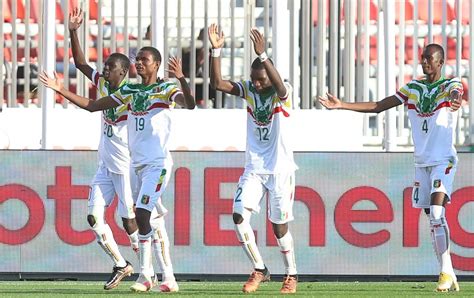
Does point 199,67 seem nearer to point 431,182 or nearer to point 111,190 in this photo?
point 111,190

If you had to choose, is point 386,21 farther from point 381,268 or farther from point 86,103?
point 86,103

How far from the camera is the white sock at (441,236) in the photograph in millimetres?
12484

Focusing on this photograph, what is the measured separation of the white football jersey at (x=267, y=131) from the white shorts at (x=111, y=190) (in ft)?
3.98

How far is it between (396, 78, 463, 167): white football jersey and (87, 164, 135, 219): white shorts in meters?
2.47

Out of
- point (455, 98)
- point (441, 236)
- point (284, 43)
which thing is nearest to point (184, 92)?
point (455, 98)

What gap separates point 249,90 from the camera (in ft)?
40.1

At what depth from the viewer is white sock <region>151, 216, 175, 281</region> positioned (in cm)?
1228

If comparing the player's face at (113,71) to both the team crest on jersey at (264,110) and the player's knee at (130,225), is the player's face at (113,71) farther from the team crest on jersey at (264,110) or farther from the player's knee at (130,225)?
the team crest on jersey at (264,110)

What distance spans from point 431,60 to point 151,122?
2.35 m

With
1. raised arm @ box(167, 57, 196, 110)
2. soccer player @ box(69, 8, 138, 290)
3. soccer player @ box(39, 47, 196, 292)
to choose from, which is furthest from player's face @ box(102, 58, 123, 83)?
raised arm @ box(167, 57, 196, 110)

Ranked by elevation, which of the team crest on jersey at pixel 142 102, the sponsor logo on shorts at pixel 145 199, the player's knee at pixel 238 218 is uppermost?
the team crest on jersey at pixel 142 102

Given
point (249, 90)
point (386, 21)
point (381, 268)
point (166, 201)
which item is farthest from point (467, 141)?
point (249, 90)

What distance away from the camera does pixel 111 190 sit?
42.5 ft

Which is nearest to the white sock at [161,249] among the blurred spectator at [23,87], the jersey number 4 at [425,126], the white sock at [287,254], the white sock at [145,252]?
the white sock at [145,252]
